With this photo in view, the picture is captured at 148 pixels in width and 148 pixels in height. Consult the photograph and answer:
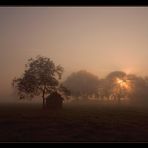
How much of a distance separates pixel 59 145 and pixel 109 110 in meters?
5.28

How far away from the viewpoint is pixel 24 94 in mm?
8523

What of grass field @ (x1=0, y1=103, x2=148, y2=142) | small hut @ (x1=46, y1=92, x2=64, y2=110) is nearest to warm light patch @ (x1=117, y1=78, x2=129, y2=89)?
grass field @ (x1=0, y1=103, x2=148, y2=142)

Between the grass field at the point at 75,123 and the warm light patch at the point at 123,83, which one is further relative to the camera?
the warm light patch at the point at 123,83

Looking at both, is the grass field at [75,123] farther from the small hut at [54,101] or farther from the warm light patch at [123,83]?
the warm light patch at [123,83]

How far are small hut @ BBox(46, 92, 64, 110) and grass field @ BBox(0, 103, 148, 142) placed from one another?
264 mm

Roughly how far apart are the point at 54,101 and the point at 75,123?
5.97 ft

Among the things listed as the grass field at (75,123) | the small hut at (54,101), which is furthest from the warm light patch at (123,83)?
the small hut at (54,101)

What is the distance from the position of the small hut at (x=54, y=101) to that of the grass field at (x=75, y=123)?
264 mm

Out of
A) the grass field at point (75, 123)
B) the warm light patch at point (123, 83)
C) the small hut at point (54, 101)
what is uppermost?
the warm light patch at point (123, 83)

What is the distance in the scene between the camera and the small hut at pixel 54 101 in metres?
7.97

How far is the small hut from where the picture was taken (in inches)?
314

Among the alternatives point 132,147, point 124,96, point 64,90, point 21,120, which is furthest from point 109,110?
point 132,147

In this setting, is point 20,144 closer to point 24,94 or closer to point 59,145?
point 59,145

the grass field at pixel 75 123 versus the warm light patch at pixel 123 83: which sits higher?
the warm light patch at pixel 123 83
